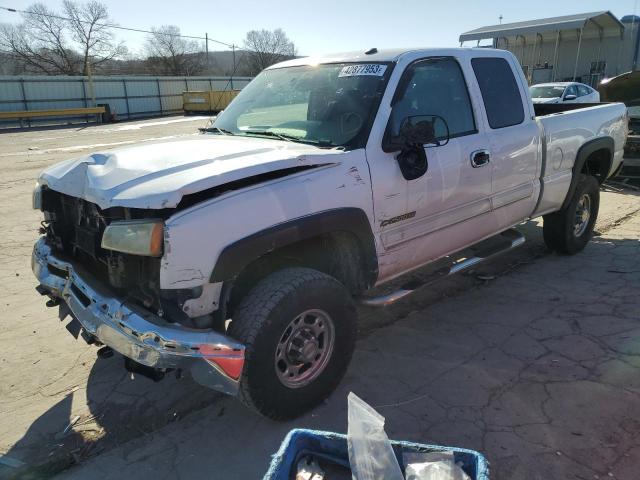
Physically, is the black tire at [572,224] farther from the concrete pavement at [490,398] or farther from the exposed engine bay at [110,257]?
the exposed engine bay at [110,257]

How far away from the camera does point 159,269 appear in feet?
8.18

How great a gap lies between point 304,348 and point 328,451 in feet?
3.01

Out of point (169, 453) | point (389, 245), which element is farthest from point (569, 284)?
point (169, 453)

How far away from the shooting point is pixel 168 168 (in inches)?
105

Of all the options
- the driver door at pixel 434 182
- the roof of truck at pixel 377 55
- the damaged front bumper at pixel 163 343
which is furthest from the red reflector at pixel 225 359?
the roof of truck at pixel 377 55

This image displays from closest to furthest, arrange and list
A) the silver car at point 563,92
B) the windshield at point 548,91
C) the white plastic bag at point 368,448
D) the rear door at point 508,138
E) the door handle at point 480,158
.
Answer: the white plastic bag at point 368,448, the door handle at point 480,158, the rear door at point 508,138, the silver car at point 563,92, the windshield at point 548,91

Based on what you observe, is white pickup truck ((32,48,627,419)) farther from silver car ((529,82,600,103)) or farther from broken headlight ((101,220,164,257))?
silver car ((529,82,600,103))

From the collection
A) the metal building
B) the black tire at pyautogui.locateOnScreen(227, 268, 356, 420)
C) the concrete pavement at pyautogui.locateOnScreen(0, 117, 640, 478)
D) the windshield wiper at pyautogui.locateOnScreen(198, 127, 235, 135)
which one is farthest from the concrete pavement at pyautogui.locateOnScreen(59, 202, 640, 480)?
the metal building

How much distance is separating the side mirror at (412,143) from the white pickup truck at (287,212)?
13 millimetres

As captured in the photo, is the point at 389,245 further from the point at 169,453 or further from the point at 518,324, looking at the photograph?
the point at 169,453

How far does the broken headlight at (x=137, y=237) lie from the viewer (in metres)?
2.37

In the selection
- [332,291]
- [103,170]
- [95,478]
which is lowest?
[95,478]

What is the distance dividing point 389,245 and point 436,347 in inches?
37.6

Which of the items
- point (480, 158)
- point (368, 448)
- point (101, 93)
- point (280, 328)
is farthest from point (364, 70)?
point (101, 93)
